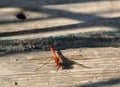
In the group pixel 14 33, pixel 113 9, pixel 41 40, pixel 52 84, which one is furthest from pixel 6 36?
pixel 113 9

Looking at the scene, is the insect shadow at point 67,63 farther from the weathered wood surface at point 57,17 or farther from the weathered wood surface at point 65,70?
the weathered wood surface at point 57,17

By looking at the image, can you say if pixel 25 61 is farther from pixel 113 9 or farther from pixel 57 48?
pixel 113 9

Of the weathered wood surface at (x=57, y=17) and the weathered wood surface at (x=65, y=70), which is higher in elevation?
the weathered wood surface at (x=57, y=17)

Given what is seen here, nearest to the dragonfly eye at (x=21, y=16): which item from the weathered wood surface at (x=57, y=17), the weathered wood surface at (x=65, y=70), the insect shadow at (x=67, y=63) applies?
the weathered wood surface at (x=57, y=17)

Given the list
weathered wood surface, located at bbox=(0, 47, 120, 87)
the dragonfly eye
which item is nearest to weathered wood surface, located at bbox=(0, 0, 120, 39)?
the dragonfly eye

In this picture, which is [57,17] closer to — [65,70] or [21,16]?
[21,16]

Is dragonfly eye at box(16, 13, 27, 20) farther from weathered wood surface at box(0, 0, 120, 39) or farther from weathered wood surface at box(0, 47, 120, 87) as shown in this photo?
weathered wood surface at box(0, 47, 120, 87)

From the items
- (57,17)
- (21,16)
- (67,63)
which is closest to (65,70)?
(67,63)

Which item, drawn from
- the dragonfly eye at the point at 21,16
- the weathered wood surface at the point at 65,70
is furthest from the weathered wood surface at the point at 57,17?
the weathered wood surface at the point at 65,70
